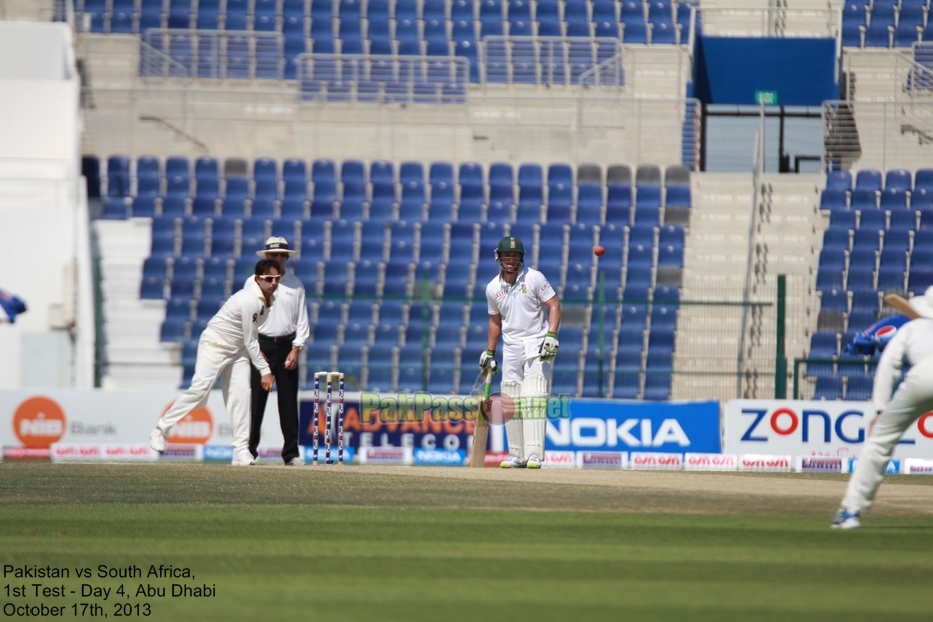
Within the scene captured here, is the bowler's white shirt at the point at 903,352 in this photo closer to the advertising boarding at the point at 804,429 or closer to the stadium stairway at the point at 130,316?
the advertising boarding at the point at 804,429

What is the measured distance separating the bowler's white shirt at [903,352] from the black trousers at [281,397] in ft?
21.6

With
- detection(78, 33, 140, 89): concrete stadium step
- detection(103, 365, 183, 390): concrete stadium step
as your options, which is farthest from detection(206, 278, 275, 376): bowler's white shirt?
detection(78, 33, 140, 89): concrete stadium step

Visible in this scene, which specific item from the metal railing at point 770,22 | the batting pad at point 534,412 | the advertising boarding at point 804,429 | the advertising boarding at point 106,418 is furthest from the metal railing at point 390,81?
the batting pad at point 534,412

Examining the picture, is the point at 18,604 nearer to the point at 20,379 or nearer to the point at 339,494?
the point at 339,494

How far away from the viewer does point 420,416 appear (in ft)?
56.8

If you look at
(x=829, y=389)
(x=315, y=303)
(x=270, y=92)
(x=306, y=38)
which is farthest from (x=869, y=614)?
(x=306, y=38)

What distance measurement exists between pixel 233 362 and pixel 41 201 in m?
10.5

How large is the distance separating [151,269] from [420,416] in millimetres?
6958

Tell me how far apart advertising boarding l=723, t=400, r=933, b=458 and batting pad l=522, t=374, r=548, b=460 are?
5297 millimetres

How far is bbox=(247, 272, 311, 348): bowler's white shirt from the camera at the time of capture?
42.9ft

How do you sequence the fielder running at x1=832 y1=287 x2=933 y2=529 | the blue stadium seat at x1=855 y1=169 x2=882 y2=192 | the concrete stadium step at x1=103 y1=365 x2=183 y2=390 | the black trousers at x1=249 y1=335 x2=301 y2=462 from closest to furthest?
the fielder running at x1=832 y1=287 x2=933 y2=529 → the black trousers at x1=249 y1=335 x2=301 y2=462 → the concrete stadium step at x1=103 y1=365 x2=183 y2=390 → the blue stadium seat at x1=855 y1=169 x2=882 y2=192

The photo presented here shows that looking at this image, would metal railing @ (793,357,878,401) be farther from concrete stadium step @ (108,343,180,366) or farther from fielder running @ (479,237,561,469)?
concrete stadium step @ (108,343,180,366)

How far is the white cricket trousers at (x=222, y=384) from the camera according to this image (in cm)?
1263

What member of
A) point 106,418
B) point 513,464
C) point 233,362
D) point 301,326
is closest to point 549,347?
point 513,464
